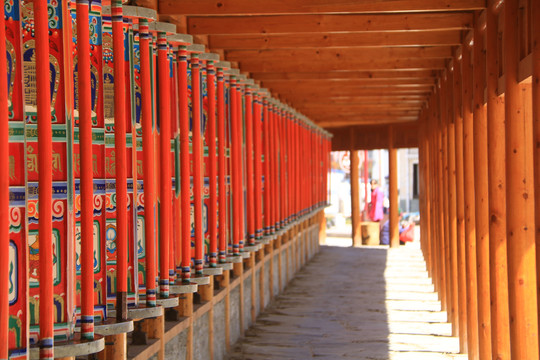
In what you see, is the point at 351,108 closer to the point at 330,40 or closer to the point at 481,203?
the point at 330,40

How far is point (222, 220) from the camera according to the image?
6.09 metres

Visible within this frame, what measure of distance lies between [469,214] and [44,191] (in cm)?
422

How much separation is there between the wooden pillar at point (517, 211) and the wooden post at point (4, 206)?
2828mm

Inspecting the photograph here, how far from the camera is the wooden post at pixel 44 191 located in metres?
2.96

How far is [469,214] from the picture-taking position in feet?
20.6

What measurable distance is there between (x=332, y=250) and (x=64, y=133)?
43.7 ft

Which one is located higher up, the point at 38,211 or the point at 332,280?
the point at 38,211

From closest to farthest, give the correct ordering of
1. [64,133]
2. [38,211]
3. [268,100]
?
[38,211]
[64,133]
[268,100]

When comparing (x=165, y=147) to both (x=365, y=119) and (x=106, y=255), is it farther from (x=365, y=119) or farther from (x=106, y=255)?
(x=365, y=119)

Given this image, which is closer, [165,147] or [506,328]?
[165,147]

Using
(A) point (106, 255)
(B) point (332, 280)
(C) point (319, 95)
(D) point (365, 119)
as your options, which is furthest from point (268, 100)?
(D) point (365, 119)

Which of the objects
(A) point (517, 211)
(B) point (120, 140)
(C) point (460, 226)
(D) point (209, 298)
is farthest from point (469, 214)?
(B) point (120, 140)

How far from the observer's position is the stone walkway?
6891mm

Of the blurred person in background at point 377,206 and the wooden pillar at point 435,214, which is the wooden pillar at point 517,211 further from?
the blurred person in background at point 377,206
